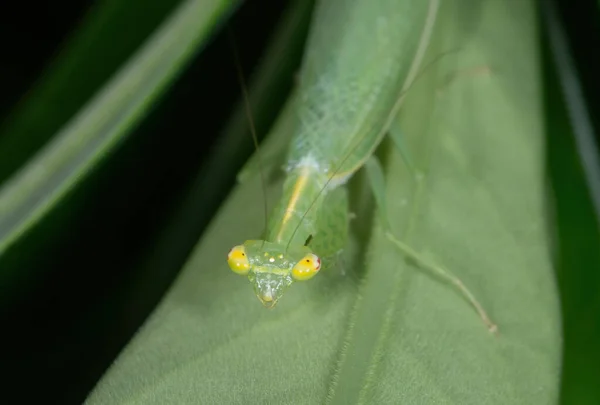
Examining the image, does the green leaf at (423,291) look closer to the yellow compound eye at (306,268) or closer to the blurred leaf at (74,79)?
the yellow compound eye at (306,268)

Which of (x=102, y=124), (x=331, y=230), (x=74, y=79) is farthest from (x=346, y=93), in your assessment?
(x=102, y=124)

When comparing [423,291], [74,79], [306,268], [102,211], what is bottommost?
[423,291]

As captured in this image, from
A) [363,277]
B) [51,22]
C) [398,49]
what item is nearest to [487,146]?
[398,49]

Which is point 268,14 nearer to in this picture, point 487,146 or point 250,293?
point 487,146

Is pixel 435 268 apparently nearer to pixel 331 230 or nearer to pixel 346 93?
pixel 331 230

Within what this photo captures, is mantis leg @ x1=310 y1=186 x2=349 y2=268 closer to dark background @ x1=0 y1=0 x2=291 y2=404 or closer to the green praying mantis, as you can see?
the green praying mantis
